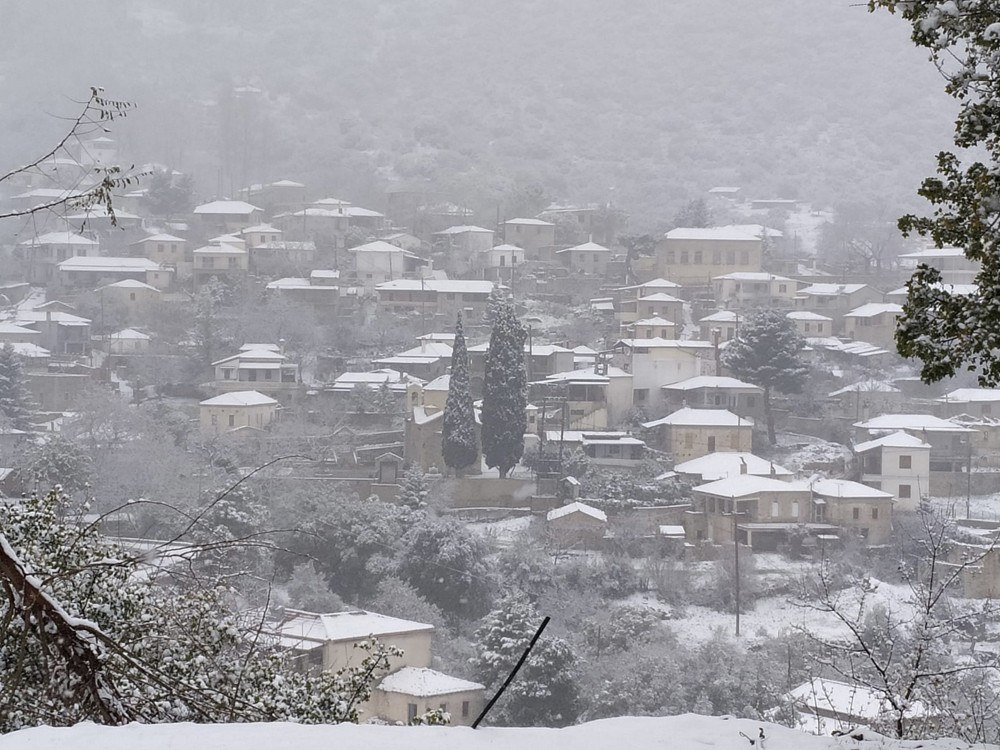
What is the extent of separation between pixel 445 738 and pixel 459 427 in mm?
21409

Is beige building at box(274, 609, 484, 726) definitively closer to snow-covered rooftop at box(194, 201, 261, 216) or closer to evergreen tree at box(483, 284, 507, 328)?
evergreen tree at box(483, 284, 507, 328)

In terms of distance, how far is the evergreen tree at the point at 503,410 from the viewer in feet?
80.8

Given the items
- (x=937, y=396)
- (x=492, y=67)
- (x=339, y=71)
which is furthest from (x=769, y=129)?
(x=937, y=396)

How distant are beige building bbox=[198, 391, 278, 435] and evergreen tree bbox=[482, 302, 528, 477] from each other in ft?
19.0

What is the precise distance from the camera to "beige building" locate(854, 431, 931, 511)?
2455 cm

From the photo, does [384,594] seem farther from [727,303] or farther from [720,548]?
[727,303]

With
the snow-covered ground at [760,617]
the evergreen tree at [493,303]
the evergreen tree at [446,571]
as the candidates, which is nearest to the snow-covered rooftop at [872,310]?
the evergreen tree at [493,303]

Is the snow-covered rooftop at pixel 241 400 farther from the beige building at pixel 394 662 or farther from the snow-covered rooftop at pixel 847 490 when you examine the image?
the snow-covered rooftop at pixel 847 490

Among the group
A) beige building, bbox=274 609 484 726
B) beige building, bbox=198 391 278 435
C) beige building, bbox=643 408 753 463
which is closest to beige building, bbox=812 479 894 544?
beige building, bbox=643 408 753 463

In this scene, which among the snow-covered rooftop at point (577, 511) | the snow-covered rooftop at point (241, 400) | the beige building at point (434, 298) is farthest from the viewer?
the beige building at point (434, 298)

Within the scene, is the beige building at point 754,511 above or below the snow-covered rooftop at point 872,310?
below

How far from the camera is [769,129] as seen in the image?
77.1 meters

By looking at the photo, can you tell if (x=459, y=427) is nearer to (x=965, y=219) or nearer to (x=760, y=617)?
(x=760, y=617)

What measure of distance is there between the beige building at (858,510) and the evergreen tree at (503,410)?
5.83 m
